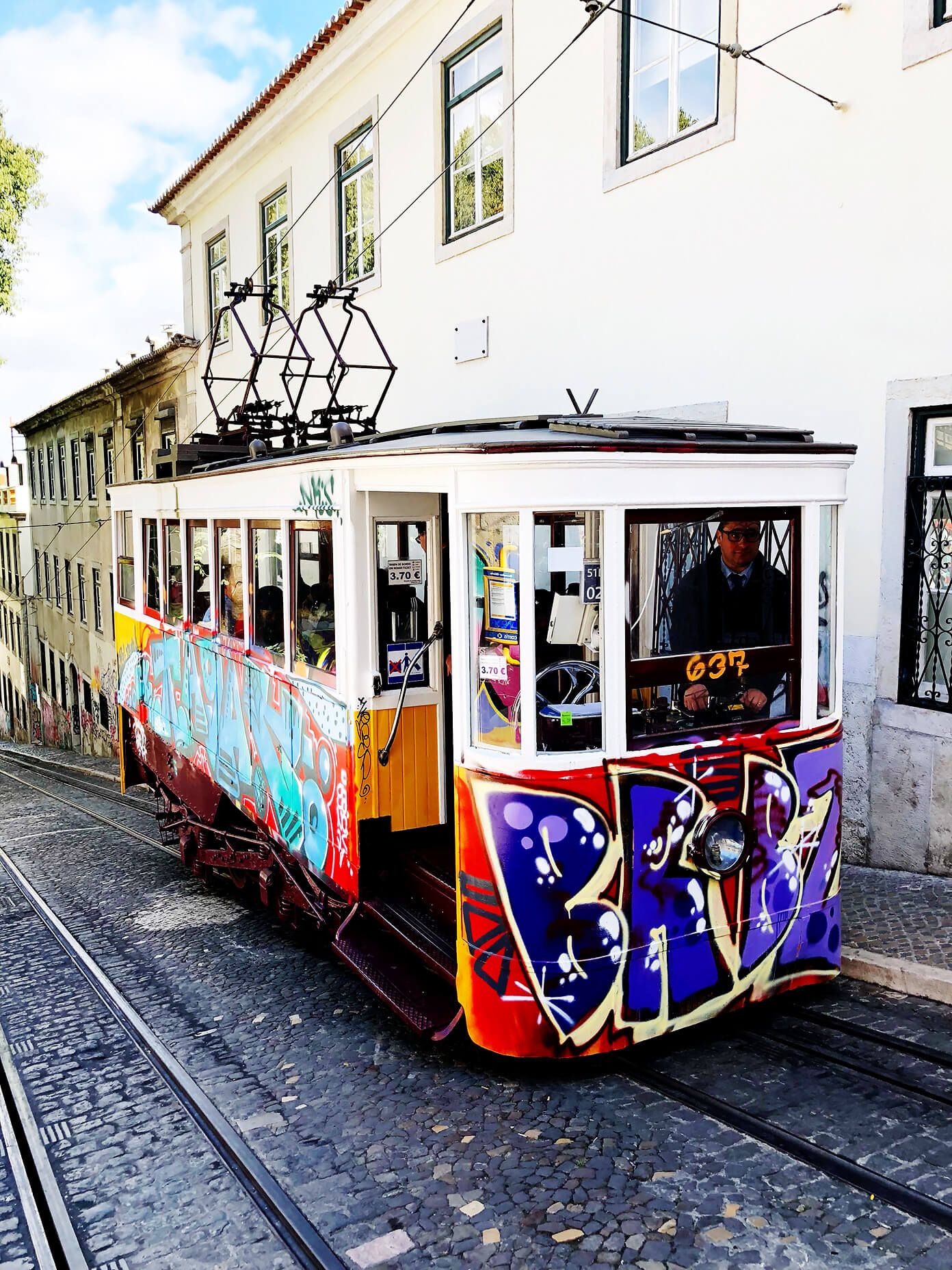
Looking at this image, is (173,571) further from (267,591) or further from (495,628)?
(495,628)

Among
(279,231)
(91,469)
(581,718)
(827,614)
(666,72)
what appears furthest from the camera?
(91,469)

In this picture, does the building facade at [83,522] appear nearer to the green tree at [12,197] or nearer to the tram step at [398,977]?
the green tree at [12,197]

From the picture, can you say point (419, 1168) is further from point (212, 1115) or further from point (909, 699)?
point (909, 699)

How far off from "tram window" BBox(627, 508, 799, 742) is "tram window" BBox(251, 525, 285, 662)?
8.82 ft

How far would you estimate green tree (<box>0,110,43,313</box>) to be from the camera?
68.2ft

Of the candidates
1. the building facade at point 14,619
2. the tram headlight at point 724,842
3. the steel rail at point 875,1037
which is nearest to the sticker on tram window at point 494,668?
the tram headlight at point 724,842

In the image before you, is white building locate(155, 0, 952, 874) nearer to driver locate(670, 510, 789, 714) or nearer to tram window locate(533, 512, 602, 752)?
driver locate(670, 510, 789, 714)

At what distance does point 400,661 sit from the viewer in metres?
5.68

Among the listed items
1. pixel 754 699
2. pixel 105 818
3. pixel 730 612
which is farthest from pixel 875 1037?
pixel 105 818

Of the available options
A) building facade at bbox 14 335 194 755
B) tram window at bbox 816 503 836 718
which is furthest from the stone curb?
building facade at bbox 14 335 194 755

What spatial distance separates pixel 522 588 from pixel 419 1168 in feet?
7.21

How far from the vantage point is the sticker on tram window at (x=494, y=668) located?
4.49 meters

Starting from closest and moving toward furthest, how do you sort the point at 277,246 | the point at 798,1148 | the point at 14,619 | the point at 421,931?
the point at 798,1148, the point at 421,931, the point at 277,246, the point at 14,619

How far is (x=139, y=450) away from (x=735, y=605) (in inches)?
841
